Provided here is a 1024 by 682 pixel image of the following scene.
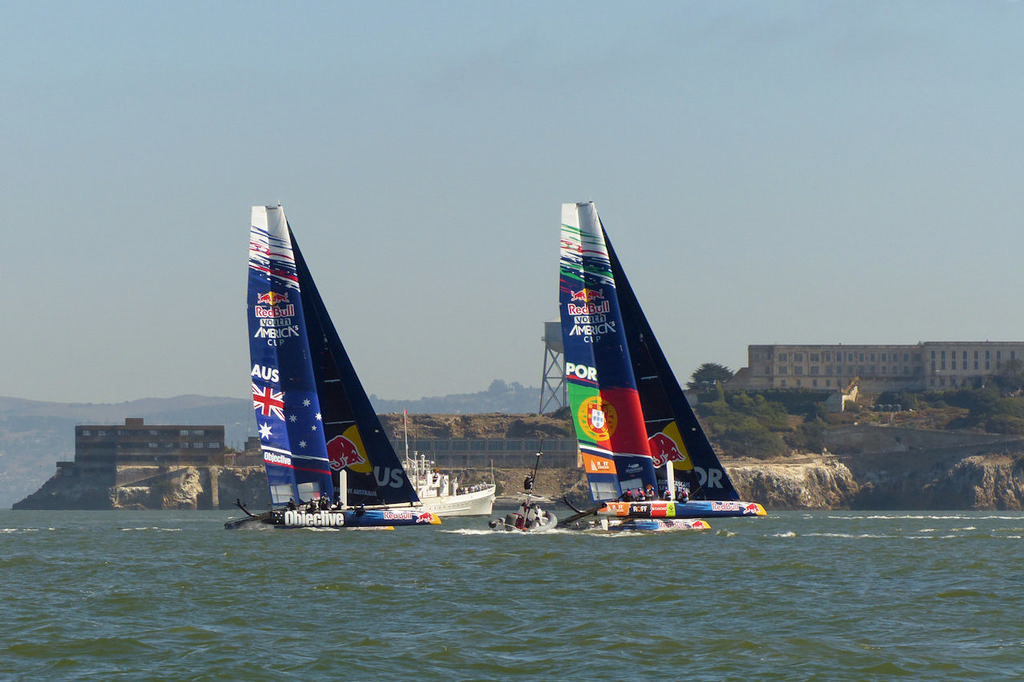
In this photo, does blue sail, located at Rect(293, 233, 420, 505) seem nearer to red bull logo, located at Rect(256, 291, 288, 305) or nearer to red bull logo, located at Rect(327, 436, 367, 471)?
red bull logo, located at Rect(327, 436, 367, 471)

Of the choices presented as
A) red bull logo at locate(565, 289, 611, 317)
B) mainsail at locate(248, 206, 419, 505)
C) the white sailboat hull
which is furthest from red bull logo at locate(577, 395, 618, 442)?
the white sailboat hull

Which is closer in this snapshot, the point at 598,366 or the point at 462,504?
the point at 598,366

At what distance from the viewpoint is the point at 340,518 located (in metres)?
56.2

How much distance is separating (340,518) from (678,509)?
13.6 m

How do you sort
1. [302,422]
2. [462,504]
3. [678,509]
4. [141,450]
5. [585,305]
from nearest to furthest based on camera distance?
[678,509] < [585,305] < [302,422] < [462,504] < [141,450]

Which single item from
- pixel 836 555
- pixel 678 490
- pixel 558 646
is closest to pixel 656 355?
pixel 678 490

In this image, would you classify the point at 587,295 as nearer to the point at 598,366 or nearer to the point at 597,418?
the point at 598,366

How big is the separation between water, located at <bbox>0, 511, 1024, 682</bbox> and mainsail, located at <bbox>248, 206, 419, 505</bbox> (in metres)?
8.66

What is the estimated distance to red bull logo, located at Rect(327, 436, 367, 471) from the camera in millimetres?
59938

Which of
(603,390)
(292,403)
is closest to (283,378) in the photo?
(292,403)

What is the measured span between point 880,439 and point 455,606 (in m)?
140

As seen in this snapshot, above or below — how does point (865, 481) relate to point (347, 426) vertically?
below

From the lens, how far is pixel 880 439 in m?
164

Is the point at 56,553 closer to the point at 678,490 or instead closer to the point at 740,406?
the point at 678,490
